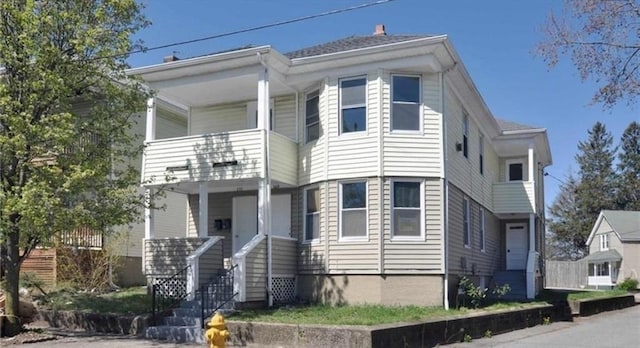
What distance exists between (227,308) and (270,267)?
1.60m

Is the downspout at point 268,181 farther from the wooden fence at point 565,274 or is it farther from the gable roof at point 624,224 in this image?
the gable roof at point 624,224

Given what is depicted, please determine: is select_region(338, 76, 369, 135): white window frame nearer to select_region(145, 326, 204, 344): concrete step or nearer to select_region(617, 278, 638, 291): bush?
select_region(145, 326, 204, 344): concrete step

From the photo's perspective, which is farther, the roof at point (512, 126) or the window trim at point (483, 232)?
the roof at point (512, 126)

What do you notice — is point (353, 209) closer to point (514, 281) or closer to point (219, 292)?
point (219, 292)

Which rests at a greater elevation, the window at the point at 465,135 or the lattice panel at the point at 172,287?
the window at the point at 465,135

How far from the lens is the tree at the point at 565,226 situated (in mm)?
71438

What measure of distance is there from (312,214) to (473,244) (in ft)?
20.4

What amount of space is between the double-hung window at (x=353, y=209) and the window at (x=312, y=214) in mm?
774

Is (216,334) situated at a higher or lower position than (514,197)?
lower

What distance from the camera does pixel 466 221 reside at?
19922mm

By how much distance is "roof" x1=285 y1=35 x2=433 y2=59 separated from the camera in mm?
16734

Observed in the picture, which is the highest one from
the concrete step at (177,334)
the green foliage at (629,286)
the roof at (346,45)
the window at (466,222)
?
the roof at (346,45)

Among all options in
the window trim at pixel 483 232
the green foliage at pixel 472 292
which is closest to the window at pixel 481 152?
the window trim at pixel 483 232

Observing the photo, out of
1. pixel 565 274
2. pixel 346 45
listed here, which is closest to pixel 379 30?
pixel 346 45
